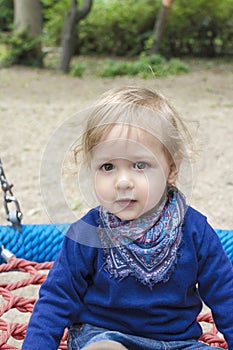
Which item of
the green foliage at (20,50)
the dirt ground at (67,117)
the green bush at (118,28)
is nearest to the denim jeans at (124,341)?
the dirt ground at (67,117)

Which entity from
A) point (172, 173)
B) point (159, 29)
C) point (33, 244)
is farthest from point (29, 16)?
point (172, 173)

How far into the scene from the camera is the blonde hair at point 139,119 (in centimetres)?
126

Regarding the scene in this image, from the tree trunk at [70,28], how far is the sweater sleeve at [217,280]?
7819mm

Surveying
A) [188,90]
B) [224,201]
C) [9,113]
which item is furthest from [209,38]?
[224,201]

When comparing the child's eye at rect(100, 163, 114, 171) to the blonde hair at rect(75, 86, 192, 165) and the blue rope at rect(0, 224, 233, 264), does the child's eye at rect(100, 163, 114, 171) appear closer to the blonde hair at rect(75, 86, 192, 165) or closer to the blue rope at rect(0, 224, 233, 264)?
the blonde hair at rect(75, 86, 192, 165)

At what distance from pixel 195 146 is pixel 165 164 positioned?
12cm

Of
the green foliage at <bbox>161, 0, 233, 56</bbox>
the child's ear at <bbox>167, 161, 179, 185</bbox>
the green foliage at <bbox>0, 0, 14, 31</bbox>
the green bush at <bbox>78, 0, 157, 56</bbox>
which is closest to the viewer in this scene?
the child's ear at <bbox>167, 161, 179, 185</bbox>

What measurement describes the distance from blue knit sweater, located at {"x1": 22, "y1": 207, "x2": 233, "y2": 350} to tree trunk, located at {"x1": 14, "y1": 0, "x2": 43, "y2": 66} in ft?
28.1

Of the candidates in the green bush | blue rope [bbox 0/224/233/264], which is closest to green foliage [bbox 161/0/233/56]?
the green bush

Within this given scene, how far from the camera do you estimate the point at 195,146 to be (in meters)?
1.39

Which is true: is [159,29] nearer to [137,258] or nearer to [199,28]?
[199,28]

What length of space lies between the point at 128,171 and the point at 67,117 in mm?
2211

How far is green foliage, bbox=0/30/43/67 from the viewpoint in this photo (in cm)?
953

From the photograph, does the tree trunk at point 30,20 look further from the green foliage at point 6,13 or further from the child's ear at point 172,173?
the child's ear at point 172,173
